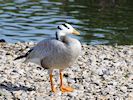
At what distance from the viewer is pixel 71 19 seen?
1032 inches

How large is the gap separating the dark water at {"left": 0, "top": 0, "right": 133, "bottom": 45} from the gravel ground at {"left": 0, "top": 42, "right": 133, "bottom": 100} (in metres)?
5.78

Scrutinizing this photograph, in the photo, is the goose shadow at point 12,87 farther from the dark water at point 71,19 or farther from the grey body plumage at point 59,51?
the dark water at point 71,19

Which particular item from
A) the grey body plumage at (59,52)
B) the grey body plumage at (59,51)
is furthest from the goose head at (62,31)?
the grey body plumage at (59,52)

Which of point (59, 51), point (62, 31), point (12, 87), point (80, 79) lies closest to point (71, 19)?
point (80, 79)

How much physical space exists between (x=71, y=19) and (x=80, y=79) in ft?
47.1

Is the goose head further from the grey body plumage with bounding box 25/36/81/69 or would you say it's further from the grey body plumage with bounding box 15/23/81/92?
the grey body plumage with bounding box 25/36/81/69

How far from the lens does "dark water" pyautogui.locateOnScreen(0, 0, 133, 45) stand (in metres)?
21.4

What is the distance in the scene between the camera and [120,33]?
2238cm

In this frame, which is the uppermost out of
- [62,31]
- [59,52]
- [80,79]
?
[62,31]

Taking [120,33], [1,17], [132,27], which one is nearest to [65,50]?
[120,33]

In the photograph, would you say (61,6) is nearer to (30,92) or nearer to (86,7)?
(86,7)

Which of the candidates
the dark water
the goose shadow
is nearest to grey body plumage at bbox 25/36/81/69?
the goose shadow

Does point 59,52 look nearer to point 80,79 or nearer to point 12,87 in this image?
point 12,87

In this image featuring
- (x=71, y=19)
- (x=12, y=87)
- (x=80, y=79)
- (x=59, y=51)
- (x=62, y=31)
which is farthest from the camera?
(x=71, y=19)
